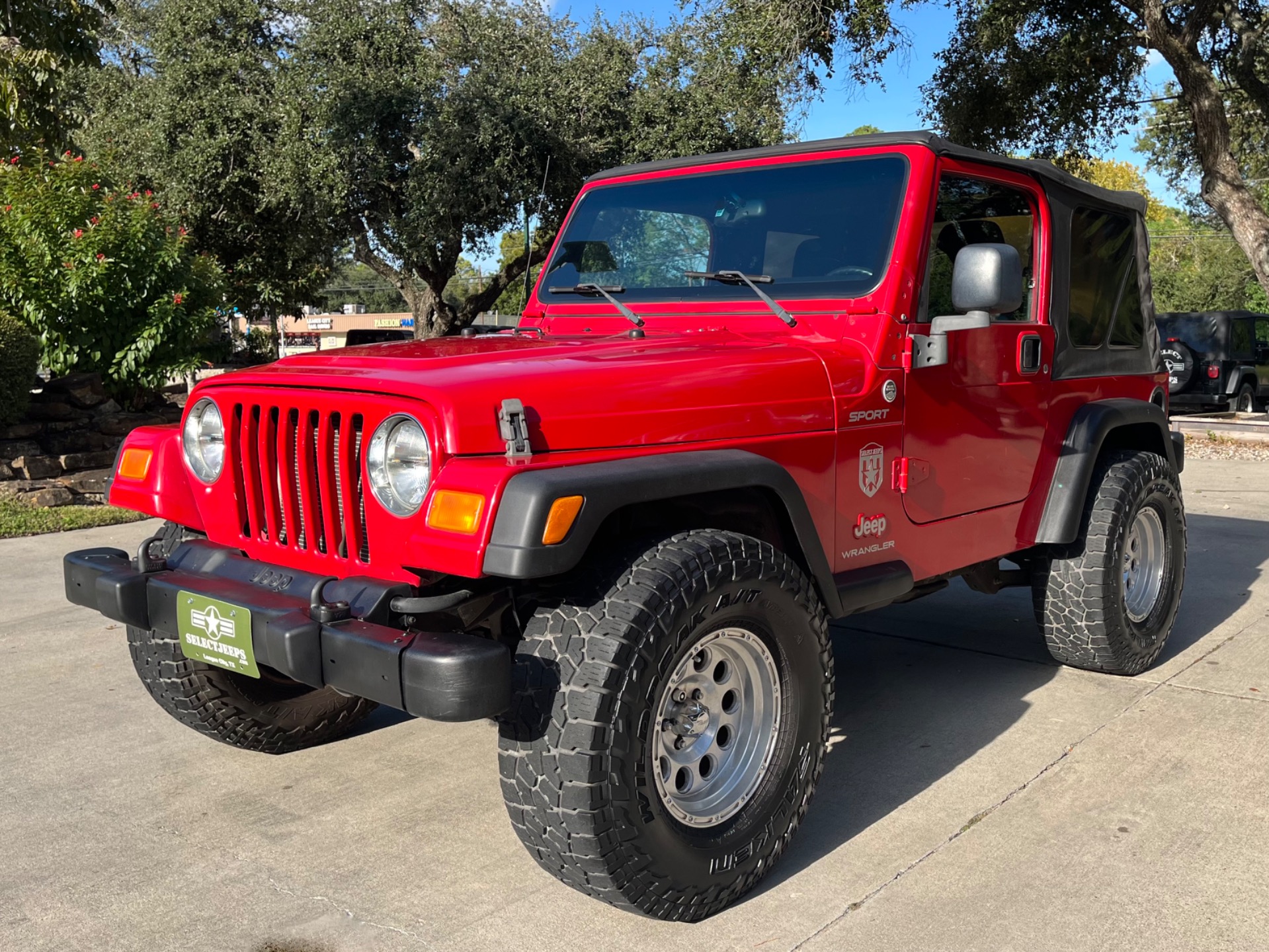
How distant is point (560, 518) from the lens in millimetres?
2527

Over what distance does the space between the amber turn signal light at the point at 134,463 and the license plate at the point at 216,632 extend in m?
0.65

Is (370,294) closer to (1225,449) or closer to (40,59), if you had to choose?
(40,59)

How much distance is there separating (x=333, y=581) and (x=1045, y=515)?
2763 mm

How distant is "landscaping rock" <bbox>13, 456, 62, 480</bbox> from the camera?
9.22 meters

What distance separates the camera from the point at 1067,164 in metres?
16.5

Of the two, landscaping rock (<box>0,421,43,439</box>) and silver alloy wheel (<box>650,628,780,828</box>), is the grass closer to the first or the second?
landscaping rock (<box>0,421,43,439</box>)

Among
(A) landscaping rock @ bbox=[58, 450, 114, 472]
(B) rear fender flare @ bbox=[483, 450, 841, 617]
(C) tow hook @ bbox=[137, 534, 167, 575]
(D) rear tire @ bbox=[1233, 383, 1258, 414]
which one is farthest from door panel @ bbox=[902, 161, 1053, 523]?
(D) rear tire @ bbox=[1233, 383, 1258, 414]

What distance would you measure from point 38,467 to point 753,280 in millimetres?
7552

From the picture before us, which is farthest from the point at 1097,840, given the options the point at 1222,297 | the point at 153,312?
the point at 1222,297

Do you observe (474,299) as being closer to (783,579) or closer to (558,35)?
(558,35)

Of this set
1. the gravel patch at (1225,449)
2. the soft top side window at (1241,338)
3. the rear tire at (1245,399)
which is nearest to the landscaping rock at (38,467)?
the gravel patch at (1225,449)

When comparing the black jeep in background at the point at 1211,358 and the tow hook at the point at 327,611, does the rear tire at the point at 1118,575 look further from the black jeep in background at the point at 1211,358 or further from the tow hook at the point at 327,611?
the black jeep in background at the point at 1211,358

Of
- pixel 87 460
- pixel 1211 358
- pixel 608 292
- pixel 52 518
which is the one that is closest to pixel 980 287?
pixel 608 292

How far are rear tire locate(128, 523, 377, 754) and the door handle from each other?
2.58 m
